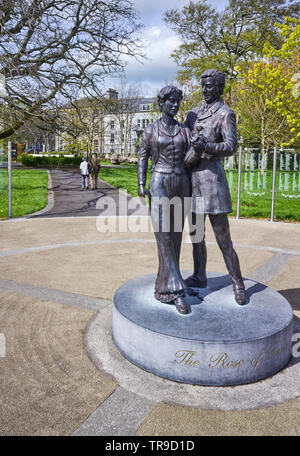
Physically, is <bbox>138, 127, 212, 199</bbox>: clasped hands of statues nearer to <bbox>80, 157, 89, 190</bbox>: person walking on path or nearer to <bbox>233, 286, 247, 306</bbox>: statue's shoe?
<bbox>233, 286, 247, 306</bbox>: statue's shoe

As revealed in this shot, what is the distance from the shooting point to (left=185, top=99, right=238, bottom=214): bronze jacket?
12.1 feet

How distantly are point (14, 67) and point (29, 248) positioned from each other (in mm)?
9066

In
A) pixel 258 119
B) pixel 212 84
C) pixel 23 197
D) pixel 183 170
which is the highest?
pixel 258 119

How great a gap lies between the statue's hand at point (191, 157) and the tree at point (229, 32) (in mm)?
26768

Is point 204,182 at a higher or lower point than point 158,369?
higher

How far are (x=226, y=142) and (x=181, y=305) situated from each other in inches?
66.2

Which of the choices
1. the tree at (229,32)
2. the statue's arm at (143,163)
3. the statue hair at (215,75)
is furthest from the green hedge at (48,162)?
the statue hair at (215,75)

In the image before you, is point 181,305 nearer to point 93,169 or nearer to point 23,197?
point 23,197

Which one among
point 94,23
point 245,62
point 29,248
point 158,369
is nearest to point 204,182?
point 158,369

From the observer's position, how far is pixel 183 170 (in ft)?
12.6

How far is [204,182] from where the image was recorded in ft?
12.5

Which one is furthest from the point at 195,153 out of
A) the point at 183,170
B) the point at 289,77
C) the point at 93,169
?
the point at 93,169

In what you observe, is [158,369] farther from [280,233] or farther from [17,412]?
[280,233]
